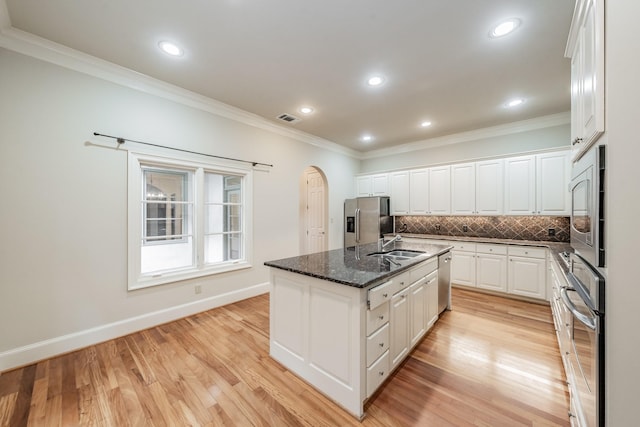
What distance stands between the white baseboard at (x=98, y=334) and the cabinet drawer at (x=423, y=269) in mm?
2711

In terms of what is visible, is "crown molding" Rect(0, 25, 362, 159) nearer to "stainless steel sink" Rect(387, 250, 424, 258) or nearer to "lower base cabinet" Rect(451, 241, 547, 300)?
"stainless steel sink" Rect(387, 250, 424, 258)

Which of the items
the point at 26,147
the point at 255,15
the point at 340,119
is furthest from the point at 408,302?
the point at 26,147

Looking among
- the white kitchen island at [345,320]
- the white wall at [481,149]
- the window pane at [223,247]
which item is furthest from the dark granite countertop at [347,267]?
the white wall at [481,149]

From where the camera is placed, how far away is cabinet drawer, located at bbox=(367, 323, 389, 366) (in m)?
1.73

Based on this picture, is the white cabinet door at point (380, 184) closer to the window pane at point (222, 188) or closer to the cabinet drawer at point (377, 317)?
the window pane at point (222, 188)

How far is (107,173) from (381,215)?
4.54 m

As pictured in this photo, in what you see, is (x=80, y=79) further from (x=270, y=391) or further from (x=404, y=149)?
(x=404, y=149)

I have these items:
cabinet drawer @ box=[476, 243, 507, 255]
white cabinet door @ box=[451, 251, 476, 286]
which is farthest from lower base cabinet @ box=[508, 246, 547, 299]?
white cabinet door @ box=[451, 251, 476, 286]

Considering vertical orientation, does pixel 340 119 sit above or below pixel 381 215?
above

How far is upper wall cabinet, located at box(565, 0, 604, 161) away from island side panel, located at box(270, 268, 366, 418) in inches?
60.9

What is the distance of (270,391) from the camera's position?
1878 millimetres

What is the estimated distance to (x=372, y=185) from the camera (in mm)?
5910

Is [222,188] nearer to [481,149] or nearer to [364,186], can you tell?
[364,186]

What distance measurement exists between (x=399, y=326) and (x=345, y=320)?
2.25 ft
